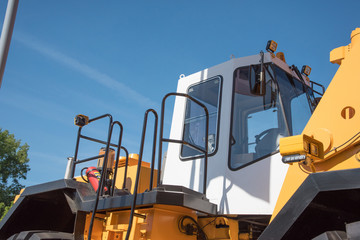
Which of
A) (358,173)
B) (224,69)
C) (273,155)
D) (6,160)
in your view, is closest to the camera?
(358,173)

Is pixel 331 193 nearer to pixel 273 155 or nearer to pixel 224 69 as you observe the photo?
pixel 273 155

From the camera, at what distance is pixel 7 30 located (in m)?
4.45

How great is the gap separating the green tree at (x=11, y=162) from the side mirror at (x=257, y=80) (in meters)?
24.8

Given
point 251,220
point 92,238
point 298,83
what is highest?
point 298,83

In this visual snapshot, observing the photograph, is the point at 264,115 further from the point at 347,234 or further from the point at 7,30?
the point at 7,30

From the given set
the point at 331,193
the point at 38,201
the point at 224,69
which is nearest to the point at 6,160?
the point at 38,201

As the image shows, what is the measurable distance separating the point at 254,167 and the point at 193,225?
82 cm

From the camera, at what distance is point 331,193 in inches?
85.2

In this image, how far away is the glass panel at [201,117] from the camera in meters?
3.98

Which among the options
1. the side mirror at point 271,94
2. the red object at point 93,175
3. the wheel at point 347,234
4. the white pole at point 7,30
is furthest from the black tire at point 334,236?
the white pole at point 7,30

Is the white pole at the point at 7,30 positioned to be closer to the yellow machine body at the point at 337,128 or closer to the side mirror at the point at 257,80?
the side mirror at the point at 257,80

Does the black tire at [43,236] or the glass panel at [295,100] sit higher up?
the glass panel at [295,100]

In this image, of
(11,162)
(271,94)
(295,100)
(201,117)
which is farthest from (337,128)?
(11,162)

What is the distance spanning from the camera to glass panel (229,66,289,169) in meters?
3.59
